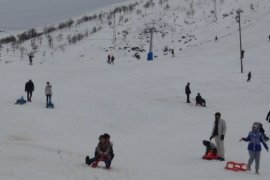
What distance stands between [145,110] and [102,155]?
17310 mm

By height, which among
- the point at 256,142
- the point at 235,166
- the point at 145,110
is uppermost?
the point at 145,110

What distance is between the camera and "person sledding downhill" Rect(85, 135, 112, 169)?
1584 cm

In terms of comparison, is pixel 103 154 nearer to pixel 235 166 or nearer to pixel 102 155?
pixel 102 155

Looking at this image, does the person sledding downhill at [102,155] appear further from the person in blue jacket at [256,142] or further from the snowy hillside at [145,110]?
the person in blue jacket at [256,142]

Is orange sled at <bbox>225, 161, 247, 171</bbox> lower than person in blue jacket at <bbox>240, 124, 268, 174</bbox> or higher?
lower

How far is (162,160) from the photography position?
19156 mm

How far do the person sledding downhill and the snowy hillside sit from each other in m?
0.37

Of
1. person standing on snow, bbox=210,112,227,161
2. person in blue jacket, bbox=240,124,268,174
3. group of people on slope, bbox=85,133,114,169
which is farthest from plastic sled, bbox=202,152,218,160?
group of people on slope, bbox=85,133,114,169

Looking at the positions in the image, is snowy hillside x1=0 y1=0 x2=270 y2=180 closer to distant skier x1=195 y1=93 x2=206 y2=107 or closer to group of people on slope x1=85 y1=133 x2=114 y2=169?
group of people on slope x1=85 y1=133 x2=114 y2=169

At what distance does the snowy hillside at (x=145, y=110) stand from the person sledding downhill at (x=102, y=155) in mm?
369

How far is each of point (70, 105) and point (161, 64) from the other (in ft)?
83.4

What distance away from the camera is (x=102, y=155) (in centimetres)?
1587

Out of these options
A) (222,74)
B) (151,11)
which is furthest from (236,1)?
(222,74)

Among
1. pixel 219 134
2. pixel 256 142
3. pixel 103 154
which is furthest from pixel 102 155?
pixel 219 134
